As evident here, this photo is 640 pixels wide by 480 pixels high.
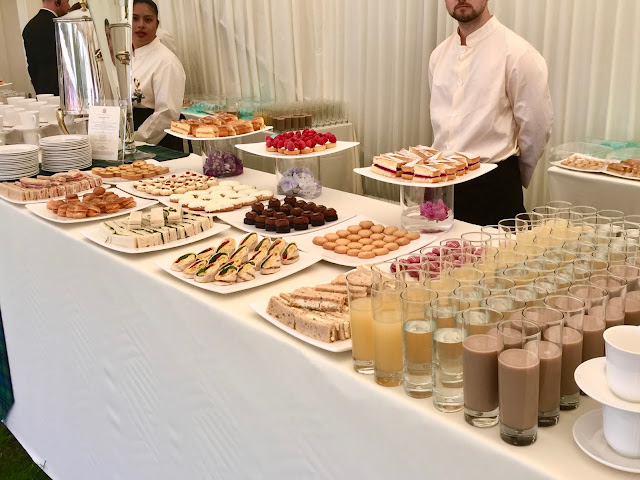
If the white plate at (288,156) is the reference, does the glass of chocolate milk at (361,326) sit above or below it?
below

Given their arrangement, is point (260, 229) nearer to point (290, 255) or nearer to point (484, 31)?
point (290, 255)

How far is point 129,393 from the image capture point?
1.84 meters

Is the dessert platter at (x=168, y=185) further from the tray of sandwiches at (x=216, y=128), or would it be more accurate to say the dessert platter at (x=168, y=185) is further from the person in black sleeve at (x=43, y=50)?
the person in black sleeve at (x=43, y=50)

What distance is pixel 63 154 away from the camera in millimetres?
2898

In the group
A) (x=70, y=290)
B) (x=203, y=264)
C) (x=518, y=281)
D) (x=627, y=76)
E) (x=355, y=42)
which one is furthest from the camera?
(x=355, y=42)

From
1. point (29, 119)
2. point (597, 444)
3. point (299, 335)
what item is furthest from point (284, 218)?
point (29, 119)

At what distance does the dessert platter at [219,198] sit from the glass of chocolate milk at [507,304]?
1322 millimetres

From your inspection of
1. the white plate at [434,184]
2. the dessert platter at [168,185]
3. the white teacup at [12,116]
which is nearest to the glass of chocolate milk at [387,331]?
the white plate at [434,184]

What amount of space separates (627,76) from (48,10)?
15.5ft

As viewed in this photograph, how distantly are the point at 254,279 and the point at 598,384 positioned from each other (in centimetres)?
91

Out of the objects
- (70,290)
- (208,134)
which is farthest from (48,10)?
(70,290)

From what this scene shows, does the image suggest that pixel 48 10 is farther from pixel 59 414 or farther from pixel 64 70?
pixel 59 414

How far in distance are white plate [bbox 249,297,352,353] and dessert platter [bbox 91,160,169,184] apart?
1469 mm

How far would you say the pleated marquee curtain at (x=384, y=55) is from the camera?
3.19m
